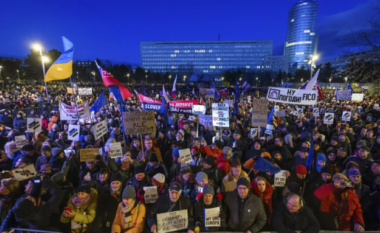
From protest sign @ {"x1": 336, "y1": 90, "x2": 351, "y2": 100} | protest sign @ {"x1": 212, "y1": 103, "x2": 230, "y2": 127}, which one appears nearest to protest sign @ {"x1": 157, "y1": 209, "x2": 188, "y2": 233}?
protest sign @ {"x1": 212, "y1": 103, "x2": 230, "y2": 127}

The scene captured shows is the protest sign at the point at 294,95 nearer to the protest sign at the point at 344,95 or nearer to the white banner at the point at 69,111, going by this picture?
the white banner at the point at 69,111

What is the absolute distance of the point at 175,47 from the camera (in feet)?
391

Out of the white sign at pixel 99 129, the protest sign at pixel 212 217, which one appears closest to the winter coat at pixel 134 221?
the protest sign at pixel 212 217

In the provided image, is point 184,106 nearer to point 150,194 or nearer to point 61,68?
point 61,68

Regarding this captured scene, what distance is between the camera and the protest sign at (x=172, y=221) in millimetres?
2830

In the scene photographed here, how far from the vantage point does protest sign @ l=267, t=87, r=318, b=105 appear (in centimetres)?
678

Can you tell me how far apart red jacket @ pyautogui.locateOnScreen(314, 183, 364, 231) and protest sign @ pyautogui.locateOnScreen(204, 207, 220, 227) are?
1.70 metres

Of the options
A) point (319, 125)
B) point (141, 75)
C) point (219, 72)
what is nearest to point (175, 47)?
point (219, 72)

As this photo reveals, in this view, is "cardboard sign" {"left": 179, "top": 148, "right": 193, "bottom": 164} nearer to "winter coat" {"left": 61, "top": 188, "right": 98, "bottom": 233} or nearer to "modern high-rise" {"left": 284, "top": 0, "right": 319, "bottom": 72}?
"winter coat" {"left": 61, "top": 188, "right": 98, "bottom": 233}

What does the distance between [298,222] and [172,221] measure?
1.68 m

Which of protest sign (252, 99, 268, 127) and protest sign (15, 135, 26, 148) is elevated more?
protest sign (252, 99, 268, 127)

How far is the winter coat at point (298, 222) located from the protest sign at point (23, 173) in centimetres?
394

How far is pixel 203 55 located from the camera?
119062 millimetres

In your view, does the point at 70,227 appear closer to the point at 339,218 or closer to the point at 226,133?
the point at 339,218
